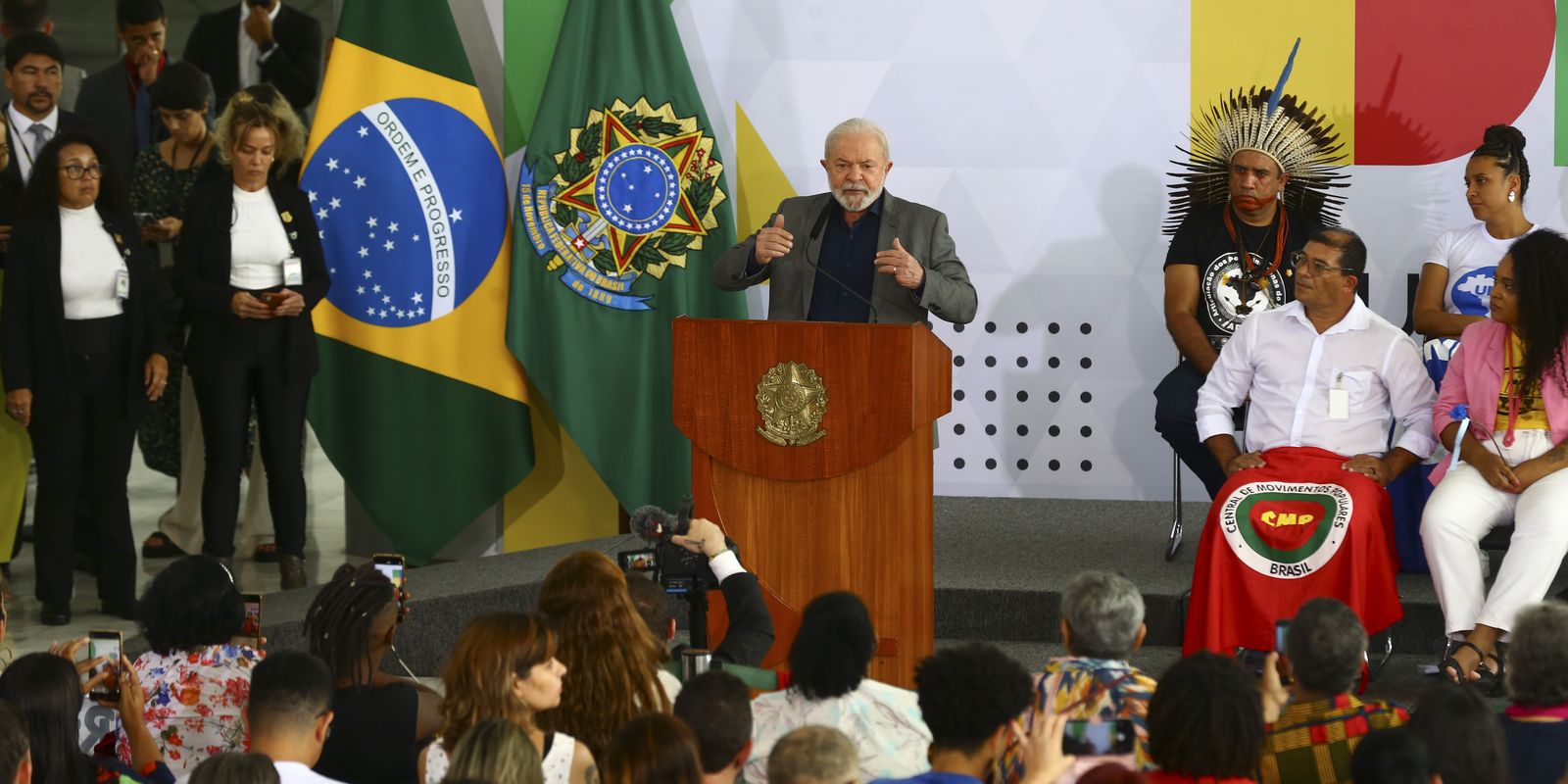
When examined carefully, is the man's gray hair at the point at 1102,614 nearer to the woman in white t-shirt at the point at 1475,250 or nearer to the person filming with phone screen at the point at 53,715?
the person filming with phone screen at the point at 53,715

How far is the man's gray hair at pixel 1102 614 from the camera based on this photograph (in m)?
3.11

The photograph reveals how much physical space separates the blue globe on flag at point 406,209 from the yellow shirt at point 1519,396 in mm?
3345

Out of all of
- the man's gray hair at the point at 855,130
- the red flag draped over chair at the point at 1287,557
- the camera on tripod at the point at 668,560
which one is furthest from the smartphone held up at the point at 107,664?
the red flag draped over chair at the point at 1287,557

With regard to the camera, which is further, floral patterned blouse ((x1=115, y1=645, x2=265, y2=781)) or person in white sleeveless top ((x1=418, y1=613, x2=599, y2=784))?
floral patterned blouse ((x1=115, y1=645, x2=265, y2=781))

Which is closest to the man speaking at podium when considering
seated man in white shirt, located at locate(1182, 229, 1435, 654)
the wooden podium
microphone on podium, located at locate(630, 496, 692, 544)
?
the wooden podium

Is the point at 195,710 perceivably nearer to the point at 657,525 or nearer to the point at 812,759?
the point at 657,525

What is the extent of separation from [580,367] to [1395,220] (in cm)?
286

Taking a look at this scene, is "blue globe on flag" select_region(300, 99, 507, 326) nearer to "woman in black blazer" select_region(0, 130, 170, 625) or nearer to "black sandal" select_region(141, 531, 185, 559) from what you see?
"woman in black blazer" select_region(0, 130, 170, 625)

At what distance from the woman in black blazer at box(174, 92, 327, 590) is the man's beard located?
71.7 inches

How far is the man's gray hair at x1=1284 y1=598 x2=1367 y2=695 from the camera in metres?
3.07

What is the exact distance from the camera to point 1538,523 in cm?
445

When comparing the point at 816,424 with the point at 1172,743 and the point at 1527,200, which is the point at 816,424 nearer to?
the point at 1172,743

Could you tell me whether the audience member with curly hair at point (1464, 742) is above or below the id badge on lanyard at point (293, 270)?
below

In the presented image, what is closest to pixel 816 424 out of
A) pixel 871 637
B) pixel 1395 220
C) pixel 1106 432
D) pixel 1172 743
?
pixel 871 637
